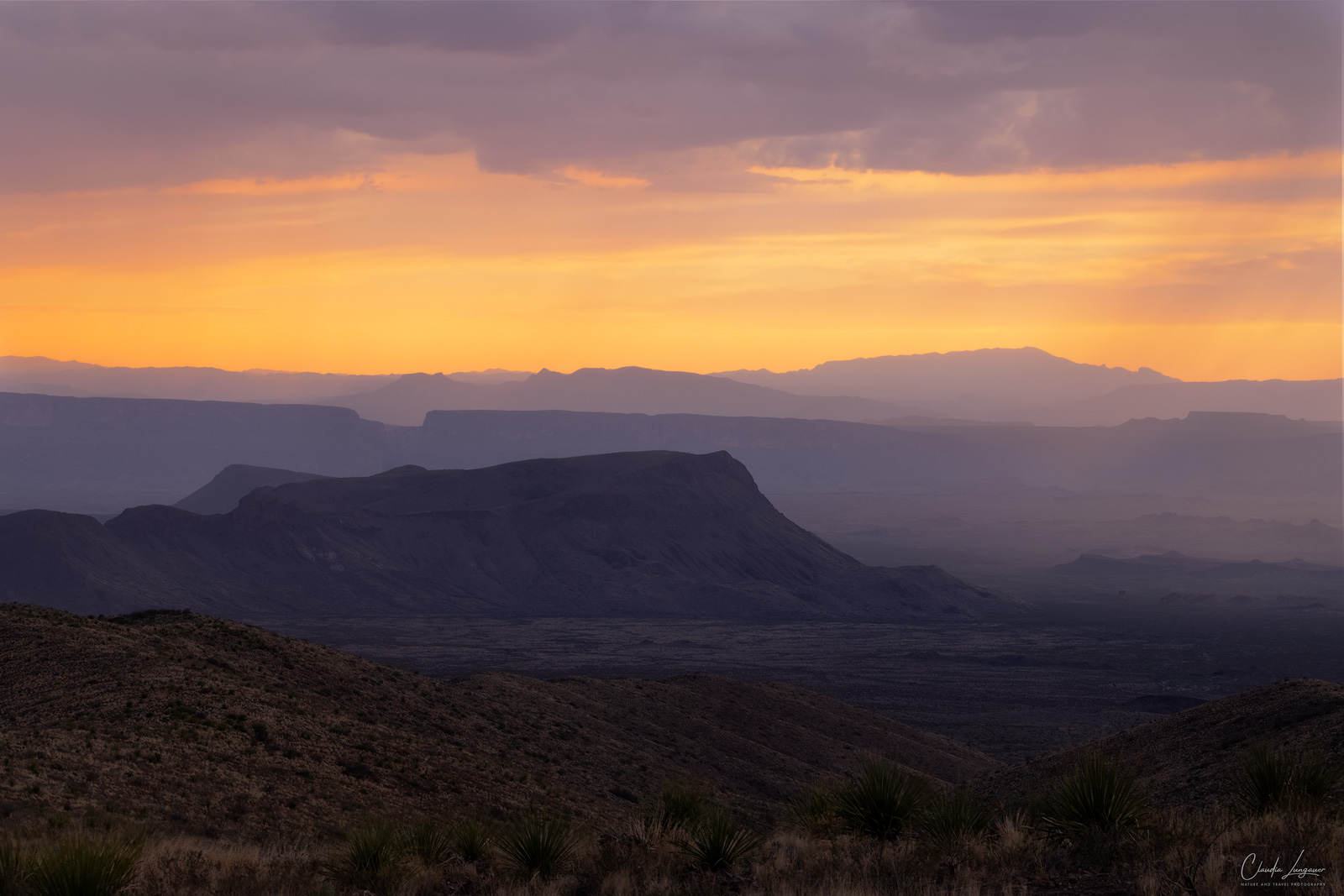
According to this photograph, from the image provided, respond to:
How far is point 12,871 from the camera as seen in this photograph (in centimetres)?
1204

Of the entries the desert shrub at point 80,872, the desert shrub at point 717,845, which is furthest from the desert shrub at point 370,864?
the desert shrub at point 717,845

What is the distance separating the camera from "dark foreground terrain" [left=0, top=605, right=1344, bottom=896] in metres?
13.4

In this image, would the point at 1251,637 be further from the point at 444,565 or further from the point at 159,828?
the point at 159,828

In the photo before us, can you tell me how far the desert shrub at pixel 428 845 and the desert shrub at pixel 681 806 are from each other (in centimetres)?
299

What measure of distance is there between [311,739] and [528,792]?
5324mm

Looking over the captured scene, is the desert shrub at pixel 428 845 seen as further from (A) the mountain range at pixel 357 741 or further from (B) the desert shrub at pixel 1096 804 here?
(B) the desert shrub at pixel 1096 804

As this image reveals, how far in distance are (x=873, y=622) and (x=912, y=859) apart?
11903 cm

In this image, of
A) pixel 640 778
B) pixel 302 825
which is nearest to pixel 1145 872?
pixel 302 825

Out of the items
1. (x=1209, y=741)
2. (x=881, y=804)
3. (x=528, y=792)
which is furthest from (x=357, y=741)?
(x=1209, y=741)

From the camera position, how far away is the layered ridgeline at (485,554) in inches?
5069

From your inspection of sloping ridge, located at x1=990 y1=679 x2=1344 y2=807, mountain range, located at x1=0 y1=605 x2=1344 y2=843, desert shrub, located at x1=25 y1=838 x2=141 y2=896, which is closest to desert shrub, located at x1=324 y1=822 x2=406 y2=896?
desert shrub, located at x1=25 y1=838 x2=141 y2=896

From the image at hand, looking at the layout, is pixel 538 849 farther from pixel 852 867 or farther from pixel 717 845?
pixel 852 867

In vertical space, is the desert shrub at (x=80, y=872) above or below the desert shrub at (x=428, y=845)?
above

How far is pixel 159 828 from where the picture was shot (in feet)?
59.5
